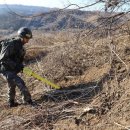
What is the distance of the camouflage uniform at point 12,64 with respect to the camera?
7746mm

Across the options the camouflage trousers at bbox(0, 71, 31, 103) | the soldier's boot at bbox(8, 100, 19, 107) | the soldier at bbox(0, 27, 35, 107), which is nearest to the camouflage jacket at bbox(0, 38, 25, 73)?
the soldier at bbox(0, 27, 35, 107)

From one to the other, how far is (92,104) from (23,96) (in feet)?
4.54

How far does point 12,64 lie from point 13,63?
0.03 metres

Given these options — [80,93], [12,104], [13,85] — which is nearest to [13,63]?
[13,85]

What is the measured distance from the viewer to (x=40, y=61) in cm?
1082

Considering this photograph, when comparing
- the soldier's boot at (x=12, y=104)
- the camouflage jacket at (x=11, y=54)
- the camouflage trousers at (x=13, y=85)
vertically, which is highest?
the camouflage jacket at (x=11, y=54)

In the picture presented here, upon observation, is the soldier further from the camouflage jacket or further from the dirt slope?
the dirt slope

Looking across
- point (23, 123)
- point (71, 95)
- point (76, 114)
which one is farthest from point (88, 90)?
point (23, 123)

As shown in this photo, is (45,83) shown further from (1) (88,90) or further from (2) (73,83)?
(1) (88,90)

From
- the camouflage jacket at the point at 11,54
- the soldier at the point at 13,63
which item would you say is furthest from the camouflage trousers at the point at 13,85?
the camouflage jacket at the point at 11,54

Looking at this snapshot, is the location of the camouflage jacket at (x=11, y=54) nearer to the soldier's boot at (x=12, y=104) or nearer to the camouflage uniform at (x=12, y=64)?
the camouflage uniform at (x=12, y=64)

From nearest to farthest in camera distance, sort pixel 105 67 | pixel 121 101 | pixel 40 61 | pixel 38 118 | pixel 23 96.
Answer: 1. pixel 121 101
2. pixel 38 118
3. pixel 23 96
4. pixel 105 67
5. pixel 40 61

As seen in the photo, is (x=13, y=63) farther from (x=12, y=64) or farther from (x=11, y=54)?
(x=11, y=54)

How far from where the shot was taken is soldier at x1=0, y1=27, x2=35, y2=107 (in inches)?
305
